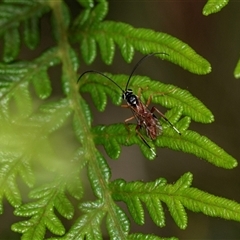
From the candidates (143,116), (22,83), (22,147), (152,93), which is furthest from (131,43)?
(22,147)

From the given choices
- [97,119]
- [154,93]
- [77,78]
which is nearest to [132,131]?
[154,93]

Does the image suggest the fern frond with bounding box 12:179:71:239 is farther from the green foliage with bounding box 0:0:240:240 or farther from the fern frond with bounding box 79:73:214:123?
the fern frond with bounding box 79:73:214:123

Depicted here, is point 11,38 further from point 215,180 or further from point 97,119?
point 215,180

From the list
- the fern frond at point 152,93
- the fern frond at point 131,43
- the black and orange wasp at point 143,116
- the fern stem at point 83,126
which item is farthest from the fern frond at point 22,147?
the fern frond at point 131,43

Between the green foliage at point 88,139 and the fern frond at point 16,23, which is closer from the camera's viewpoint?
the green foliage at point 88,139

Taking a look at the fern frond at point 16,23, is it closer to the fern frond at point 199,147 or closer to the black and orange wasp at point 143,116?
the black and orange wasp at point 143,116

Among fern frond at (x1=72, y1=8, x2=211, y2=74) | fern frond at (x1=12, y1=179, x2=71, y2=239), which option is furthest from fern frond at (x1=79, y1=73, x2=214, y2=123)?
fern frond at (x1=12, y1=179, x2=71, y2=239)

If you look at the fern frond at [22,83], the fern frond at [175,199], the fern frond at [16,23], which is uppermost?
the fern frond at [16,23]
